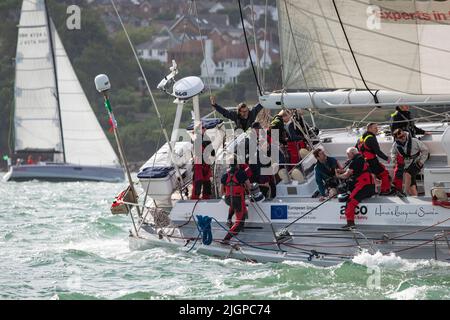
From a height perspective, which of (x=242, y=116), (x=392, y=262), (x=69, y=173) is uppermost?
(x=242, y=116)

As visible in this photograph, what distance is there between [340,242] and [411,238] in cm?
91

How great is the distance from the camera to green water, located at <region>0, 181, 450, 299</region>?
13000mm

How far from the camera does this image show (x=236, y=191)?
15055 millimetres

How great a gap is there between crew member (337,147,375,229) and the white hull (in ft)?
112

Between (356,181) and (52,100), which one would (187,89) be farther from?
(52,100)

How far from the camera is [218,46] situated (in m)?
91.2

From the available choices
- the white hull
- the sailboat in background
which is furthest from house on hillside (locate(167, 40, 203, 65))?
the white hull

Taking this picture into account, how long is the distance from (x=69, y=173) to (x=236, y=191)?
33572 millimetres

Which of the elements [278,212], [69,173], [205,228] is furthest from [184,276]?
[69,173]

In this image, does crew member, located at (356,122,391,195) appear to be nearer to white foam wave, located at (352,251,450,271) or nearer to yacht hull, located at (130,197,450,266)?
yacht hull, located at (130,197,450,266)

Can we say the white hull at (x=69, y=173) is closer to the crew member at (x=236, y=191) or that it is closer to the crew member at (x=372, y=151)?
the crew member at (x=236, y=191)

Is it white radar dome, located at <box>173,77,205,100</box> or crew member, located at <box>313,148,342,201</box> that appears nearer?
crew member, located at <box>313,148,342,201</box>

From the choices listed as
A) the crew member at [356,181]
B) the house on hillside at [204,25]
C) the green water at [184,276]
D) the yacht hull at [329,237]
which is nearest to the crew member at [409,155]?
the yacht hull at [329,237]

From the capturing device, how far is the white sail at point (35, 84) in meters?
48.2
